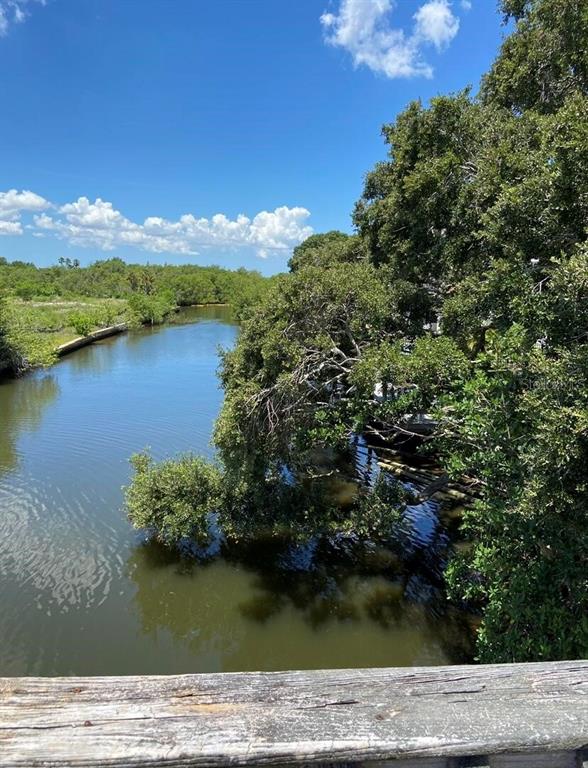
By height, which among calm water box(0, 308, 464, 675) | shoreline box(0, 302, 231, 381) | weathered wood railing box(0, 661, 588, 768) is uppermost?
weathered wood railing box(0, 661, 588, 768)

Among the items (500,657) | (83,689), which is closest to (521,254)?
(500,657)

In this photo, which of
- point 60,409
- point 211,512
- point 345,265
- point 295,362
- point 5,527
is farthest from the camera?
point 60,409

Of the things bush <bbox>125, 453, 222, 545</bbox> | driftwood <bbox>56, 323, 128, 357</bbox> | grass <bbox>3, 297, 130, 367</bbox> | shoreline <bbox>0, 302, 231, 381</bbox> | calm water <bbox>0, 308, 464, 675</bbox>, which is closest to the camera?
calm water <bbox>0, 308, 464, 675</bbox>

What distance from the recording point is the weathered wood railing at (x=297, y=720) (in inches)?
42.0

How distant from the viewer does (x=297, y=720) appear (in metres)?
1.13

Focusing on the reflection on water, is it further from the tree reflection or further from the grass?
the grass

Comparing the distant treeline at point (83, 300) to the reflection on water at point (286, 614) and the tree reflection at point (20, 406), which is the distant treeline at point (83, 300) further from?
the reflection on water at point (286, 614)

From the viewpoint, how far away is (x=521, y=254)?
5.95 metres

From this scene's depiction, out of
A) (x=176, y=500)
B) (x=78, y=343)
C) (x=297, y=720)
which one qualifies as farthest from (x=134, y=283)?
(x=297, y=720)

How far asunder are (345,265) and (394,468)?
6170 millimetres

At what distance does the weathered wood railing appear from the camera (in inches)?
42.0

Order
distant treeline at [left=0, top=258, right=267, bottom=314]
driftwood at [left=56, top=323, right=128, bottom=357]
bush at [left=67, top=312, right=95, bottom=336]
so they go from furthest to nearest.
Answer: distant treeline at [left=0, top=258, right=267, bottom=314] < bush at [left=67, top=312, right=95, bottom=336] < driftwood at [left=56, top=323, right=128, bottom=357]

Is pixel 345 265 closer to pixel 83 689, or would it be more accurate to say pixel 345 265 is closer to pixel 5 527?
pixel 83 689

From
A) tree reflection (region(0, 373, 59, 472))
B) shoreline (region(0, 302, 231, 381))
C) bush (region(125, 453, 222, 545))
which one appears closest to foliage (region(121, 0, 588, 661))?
bush (region(125, 453, 222, 545))
